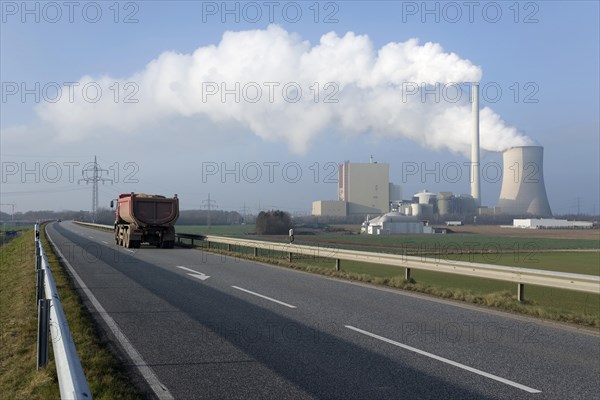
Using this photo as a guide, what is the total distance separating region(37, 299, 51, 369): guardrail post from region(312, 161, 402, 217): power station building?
131m

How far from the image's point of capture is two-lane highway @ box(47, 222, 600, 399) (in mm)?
5488

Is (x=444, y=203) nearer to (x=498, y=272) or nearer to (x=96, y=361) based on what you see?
(x=498, y=272)

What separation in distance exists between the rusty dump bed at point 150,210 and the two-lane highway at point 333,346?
51.5ft

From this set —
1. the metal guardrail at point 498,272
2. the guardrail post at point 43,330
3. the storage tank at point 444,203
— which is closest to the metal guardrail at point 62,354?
the guardrail post at point 43,330

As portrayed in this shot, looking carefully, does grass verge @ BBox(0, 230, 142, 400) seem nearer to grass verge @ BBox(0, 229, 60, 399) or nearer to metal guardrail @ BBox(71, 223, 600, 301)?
grass verge @ BBox(0, 229, 60, 399)

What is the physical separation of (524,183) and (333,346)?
104191 millimetres

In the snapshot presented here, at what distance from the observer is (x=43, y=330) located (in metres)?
5.28

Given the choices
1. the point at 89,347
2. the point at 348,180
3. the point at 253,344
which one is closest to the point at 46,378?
the point at 89,347

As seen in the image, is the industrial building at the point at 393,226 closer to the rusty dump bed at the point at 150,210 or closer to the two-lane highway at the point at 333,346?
the rusty dump bed at the point at 150,210

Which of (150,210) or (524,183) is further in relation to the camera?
(524,183)

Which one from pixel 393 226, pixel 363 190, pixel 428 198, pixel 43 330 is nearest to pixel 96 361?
pixel 43 330

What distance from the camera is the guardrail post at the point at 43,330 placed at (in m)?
5.14

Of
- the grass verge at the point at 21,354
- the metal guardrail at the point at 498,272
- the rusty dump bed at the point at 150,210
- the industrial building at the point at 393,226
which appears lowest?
the industrial building at the point at 393,226

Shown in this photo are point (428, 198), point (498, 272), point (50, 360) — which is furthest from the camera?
point (428, 198)
